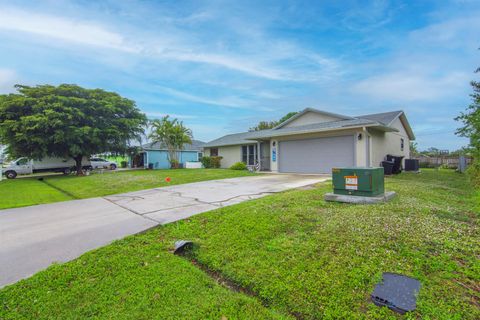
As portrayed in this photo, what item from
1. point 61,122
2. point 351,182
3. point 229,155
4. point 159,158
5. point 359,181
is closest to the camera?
point 359,181

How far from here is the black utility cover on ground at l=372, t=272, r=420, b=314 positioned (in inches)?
79.2

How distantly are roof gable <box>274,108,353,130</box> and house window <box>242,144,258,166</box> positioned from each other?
326 cm

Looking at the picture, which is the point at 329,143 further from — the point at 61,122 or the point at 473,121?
the point at 61,122

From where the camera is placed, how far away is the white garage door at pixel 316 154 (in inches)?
507

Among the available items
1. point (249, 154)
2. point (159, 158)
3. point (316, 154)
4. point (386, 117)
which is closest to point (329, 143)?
point (316, 154)

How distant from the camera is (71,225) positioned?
4.73 m

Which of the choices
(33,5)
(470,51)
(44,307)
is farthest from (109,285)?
(470,51)

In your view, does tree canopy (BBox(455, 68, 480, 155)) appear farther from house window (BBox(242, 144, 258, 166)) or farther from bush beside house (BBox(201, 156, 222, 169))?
bush beside house (BBox(201, 156, 222, 169))

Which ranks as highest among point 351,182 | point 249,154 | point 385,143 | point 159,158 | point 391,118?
point 391,118

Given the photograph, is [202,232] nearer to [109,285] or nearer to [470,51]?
[109,285]

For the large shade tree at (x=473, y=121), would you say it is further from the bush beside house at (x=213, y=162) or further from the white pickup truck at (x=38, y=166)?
the white pickup truck at (x=38, y=166)

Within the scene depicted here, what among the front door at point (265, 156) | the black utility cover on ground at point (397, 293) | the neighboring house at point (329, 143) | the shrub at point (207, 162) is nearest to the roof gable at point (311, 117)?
the neighboring house at point (329, 143)

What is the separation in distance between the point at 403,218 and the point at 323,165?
1003 cm

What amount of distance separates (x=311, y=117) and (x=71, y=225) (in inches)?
626
